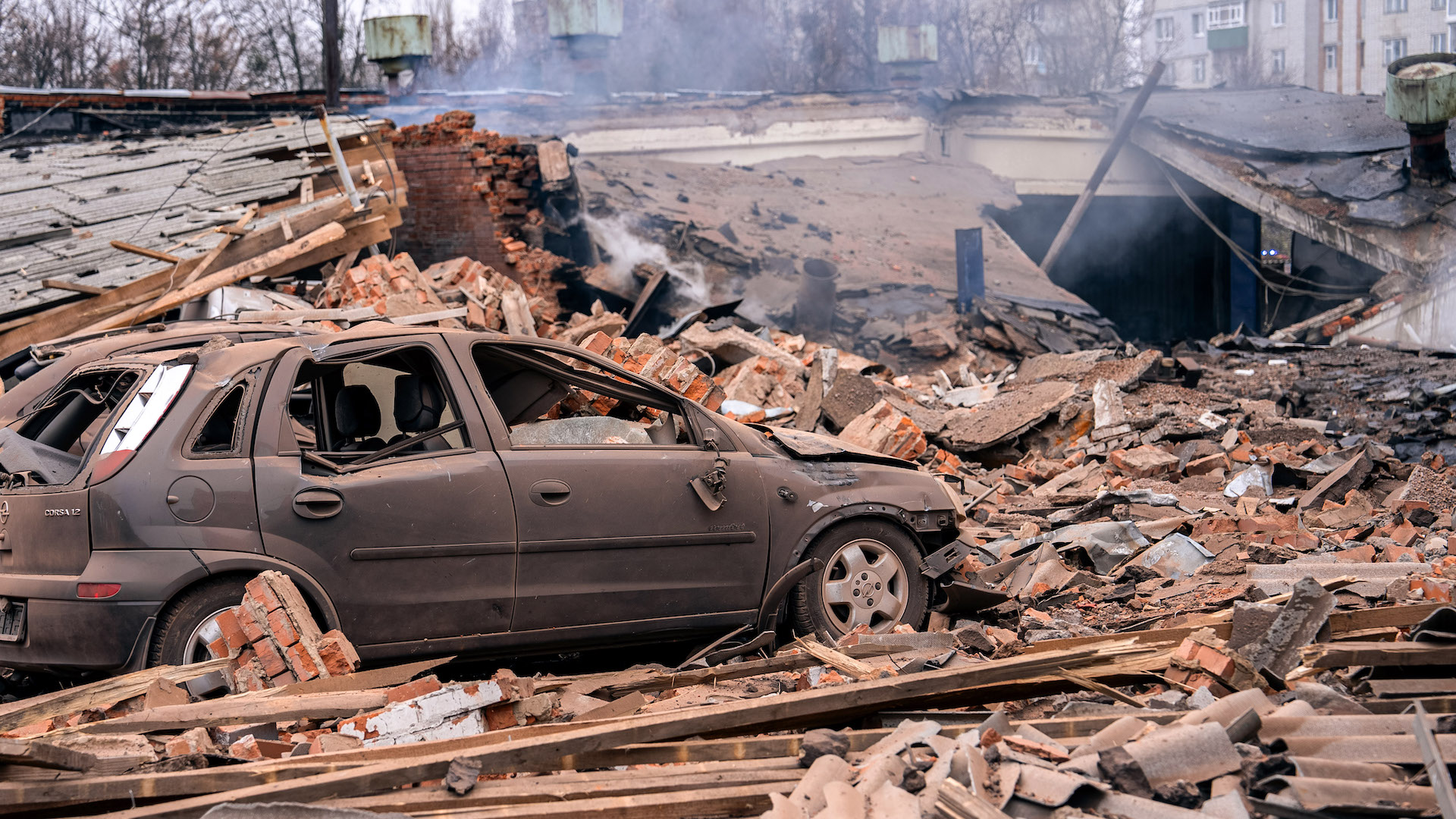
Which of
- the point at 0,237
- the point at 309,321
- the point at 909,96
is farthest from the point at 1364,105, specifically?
the point at 0,237

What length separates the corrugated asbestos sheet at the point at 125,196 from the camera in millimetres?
10367

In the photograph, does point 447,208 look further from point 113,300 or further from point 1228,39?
point 1228,39

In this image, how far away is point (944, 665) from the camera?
4.57 metres

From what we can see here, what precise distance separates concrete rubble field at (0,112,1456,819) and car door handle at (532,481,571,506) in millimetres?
767

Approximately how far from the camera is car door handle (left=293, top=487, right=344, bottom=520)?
14.5 ft

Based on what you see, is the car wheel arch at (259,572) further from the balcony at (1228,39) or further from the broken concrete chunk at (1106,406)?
the balcony at (1228,39)

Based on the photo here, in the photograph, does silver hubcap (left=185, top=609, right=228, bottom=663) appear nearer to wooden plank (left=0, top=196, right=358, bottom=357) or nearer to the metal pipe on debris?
wooden plank (left=0, top=196, right=358, bottom=357)

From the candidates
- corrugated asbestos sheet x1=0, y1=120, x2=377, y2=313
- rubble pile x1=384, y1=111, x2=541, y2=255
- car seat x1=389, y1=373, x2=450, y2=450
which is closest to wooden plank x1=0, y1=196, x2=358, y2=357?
corrugated asbestos sheet x1=0, y1=120, x2=377, y2=313

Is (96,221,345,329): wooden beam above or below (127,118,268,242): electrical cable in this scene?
below

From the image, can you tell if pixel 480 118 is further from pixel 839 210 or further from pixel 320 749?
pixel 320 749

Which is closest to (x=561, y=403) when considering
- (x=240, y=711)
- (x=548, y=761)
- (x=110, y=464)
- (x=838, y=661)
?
(x=838, y=661)

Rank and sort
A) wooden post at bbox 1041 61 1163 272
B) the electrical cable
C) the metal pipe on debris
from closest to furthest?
the electrical cable < the metal pipe on debris < wooden post at bbox 1041 61 1163 272

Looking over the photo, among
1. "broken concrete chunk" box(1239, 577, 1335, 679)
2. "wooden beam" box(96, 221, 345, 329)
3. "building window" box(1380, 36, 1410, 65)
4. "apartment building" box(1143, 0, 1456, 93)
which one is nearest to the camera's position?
"broken concrete chunk" box(1239, 577, 1335, 679)

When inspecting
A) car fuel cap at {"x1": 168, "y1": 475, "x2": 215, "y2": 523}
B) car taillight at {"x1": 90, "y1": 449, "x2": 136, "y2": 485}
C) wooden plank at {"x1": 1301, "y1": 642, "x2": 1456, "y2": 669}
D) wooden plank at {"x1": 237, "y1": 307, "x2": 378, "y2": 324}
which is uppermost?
wooden plank at {"x1": 237, "y1": 307, "x2": 378, "y2": 324}
